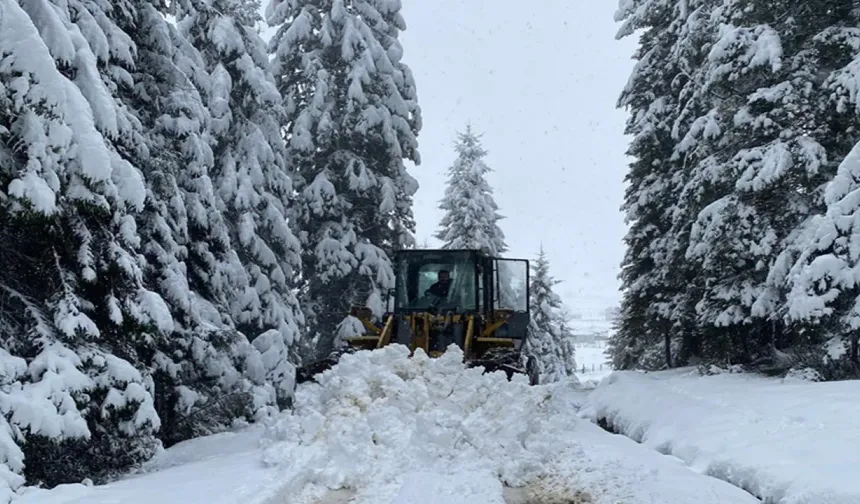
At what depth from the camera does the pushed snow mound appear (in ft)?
23.8

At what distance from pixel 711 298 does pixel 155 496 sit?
1112cm

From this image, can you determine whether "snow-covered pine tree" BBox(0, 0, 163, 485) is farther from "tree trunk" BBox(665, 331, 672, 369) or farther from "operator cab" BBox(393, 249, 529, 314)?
"tree trunk" BBox(665, 331, 672, 369)

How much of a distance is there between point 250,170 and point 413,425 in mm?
8381

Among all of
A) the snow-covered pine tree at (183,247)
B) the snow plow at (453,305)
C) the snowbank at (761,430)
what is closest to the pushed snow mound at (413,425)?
the snowbank at (761,430)

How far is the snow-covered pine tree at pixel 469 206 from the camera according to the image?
96.6 ft

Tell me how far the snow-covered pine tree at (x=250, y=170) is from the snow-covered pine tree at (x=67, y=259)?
5642 mm

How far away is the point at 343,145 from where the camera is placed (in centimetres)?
1964

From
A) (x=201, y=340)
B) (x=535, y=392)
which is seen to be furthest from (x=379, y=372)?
(x=201, y=340)

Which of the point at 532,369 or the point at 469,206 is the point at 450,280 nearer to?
the point at 532,369

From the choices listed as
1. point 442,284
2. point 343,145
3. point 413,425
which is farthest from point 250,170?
point 413,425

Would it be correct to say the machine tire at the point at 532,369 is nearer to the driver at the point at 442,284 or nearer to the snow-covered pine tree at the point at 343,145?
the driver at the point at 442,284

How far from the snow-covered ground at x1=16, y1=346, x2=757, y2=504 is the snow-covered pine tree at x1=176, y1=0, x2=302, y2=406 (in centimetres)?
400

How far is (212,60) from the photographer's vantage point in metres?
14.6

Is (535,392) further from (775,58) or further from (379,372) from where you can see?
(775,58)
